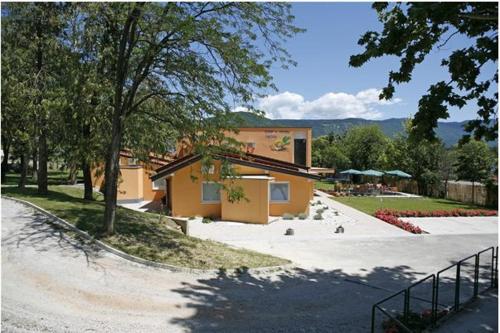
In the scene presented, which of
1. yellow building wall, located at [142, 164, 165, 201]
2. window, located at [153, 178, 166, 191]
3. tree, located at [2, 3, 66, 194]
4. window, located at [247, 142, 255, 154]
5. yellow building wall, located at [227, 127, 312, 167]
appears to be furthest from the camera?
yellow building wall, located at [227, 127, 312, 167]

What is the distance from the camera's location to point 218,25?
10.6 meters

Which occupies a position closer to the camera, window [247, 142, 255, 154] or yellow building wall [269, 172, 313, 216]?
yellow building wall [269, 172, 313, 216]

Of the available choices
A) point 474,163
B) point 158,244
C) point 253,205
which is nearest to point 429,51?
point 158,244

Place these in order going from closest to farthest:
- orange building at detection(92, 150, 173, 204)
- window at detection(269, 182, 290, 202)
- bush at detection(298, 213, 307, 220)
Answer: bush at detection(298, 213, 307, 220) < window at detection(269, 182, 290, 202) < orange building at detection(92, 150, 173, 204)

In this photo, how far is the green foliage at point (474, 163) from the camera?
32.4 m

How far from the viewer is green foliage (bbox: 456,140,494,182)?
1275 inches

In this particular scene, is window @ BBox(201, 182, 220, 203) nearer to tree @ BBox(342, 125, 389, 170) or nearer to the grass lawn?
the grass lawn

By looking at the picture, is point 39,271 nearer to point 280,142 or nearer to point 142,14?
point 142,14

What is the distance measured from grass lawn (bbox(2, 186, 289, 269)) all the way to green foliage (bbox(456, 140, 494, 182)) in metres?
27.4

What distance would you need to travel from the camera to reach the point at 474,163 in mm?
33156

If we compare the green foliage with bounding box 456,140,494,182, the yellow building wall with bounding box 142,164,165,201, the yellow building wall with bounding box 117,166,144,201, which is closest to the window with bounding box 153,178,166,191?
the yellow building wall with bounding box 142,164,165,201

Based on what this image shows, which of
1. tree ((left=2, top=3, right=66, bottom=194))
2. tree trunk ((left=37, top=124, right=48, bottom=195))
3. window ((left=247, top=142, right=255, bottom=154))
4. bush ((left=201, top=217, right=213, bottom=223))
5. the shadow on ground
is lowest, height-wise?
the shadow on ground

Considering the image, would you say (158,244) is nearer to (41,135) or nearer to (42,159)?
(42,159)

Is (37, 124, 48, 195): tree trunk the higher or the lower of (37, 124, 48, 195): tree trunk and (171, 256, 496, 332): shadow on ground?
the higher
